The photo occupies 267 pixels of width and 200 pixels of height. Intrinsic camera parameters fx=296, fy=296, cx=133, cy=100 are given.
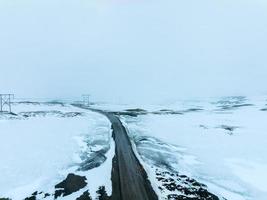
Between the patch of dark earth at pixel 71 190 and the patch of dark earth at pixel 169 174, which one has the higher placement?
the patch of dark earth at pixel 169 174

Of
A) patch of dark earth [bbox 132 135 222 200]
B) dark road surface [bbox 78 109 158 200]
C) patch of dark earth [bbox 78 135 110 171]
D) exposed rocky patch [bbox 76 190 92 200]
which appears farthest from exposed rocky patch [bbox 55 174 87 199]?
patch of dark earth [bbox 132 135 222 200]

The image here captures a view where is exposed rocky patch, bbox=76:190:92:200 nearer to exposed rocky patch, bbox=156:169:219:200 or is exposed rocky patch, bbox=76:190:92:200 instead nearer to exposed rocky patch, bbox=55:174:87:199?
exposed rocky patch, bbox=55:174:87:199

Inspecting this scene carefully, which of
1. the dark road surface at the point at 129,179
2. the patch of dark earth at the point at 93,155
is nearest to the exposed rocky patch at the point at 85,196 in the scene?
the dark road surface at the point at 129,179

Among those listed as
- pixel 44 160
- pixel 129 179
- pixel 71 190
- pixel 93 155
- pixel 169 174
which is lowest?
pixel 71 190

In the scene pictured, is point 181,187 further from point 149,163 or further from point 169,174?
point 149,163

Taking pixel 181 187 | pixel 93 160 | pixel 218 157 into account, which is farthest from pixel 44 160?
pixel 218 157

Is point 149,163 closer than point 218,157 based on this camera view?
Yes

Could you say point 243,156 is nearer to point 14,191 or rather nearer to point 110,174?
point 110,174

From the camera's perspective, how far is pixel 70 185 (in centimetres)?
2339

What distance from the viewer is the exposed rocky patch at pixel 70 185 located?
21781 mm

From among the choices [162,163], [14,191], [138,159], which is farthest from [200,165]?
[14,191]

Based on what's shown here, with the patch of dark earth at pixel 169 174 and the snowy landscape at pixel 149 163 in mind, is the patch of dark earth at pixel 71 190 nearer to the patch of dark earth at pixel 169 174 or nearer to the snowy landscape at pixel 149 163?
the snowy landscape at pixel 149 163

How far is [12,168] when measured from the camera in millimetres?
28484

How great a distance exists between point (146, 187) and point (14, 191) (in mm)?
9896
